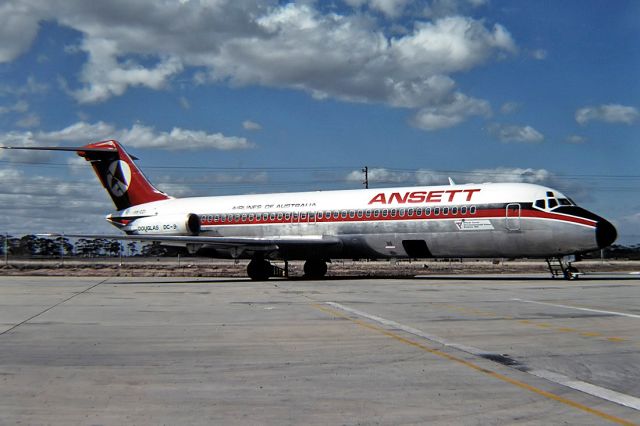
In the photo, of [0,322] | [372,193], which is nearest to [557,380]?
[0,322]

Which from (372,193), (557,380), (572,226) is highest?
(372,193)

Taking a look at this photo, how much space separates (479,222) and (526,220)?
1.88 metres

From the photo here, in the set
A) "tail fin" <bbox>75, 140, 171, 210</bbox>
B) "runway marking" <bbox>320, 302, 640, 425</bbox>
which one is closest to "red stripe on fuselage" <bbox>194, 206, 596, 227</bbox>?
"tail fin" <bbox>75, 140, 171, 210</bbox>

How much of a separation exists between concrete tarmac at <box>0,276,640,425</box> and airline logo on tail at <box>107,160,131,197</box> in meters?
23.0

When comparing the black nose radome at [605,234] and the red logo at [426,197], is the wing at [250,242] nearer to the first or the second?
the red logo at [426,197]

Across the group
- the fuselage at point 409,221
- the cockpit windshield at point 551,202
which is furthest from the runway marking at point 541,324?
the cockpit windshield at point 551,202

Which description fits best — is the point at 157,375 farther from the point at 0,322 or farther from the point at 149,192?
the point at 149,192

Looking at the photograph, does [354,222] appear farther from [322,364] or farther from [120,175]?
[322,364]

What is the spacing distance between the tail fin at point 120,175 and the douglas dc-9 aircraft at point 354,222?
59mm

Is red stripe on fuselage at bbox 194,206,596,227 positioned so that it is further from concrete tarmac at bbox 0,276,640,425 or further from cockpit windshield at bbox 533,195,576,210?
concrete tarmac at bbox 0,276,640,425

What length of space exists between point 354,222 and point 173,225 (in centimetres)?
1056

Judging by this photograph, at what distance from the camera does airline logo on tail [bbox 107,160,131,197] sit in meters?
38.8

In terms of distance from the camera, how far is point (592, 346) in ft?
32.9

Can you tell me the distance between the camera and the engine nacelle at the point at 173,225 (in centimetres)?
3497
